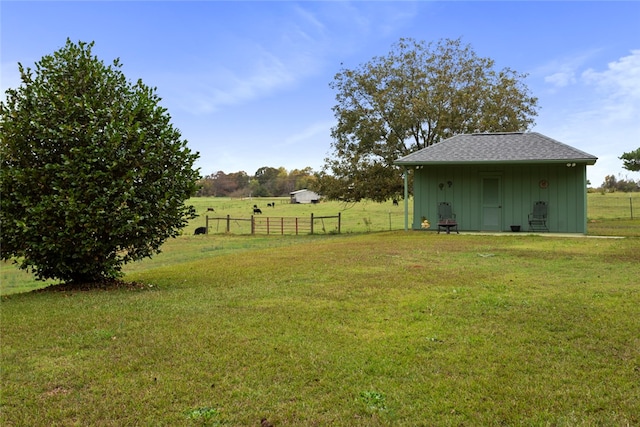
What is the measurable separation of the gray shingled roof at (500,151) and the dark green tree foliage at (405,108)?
5.11m

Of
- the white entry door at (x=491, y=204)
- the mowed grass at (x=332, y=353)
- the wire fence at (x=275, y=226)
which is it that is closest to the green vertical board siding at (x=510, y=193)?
the white entry door at (x=491, y=204)

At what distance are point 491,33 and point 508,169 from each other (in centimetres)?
500

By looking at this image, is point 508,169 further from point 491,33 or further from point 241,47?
point 241,47

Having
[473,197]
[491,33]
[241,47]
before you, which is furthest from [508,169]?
[241,47]

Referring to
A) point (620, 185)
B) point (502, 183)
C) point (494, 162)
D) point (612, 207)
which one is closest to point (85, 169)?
point (494, 162)

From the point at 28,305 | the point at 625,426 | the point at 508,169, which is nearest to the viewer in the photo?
the point at 625,426

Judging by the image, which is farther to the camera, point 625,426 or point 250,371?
point 250,371

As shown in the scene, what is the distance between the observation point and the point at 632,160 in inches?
1495

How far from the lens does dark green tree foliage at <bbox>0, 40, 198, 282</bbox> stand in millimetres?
7383

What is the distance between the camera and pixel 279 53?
681 inches

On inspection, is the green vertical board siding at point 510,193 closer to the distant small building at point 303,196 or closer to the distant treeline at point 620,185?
the distant treeline at point 620,185

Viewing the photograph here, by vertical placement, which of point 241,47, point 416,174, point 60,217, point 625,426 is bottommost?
point 625,426

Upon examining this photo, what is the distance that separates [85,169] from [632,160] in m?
41.8

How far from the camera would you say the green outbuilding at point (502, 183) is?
1755cm
